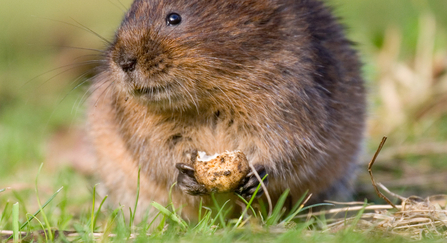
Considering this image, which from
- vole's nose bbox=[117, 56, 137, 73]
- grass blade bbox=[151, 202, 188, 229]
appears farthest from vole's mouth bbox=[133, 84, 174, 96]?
grass blade bbox=[151, 202, 188, 229]

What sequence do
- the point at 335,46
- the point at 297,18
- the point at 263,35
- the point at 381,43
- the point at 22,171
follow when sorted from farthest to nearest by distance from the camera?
the point at 381,43
the point at 22,171
the point at 335,46
the point at 297,18
the point at 263,35

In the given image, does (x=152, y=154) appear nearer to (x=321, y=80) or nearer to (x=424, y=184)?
(x=321, y=80)

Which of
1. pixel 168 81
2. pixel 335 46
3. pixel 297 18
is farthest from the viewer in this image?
pixel 335 46

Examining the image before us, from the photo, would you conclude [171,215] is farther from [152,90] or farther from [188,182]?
[152,90]

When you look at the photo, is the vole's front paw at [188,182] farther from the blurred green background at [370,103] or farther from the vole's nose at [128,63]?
the blurred green background at [370,103]

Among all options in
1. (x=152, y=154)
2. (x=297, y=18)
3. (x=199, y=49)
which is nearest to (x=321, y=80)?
(x=297, y=18)

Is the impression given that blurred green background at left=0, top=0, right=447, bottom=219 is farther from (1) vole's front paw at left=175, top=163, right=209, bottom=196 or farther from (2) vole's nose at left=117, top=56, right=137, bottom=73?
(1) vole's front paw at left=175, top=163, right=209, bottom=196
